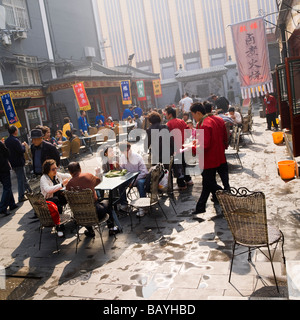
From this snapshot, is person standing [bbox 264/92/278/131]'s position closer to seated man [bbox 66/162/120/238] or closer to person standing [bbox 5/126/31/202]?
person standing [bbox 5/126/31/202]

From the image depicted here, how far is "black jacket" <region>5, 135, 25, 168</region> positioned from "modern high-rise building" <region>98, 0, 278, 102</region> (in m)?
45.4

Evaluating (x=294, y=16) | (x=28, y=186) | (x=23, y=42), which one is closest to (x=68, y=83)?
(x=23, y=42)

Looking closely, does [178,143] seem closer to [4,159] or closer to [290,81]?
[290,81]

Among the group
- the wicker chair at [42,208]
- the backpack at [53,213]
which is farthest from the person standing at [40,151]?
the backpack at [53,213]

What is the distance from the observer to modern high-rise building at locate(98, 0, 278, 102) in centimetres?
5181

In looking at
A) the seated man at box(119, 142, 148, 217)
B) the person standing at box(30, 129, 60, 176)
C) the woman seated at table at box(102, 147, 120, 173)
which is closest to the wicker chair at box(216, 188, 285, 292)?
the seated man at box(119, 142, 148, 217)

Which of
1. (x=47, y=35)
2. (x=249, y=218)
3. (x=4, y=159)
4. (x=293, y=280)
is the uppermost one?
(x=47, y=35)

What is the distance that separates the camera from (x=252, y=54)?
10.8 metres

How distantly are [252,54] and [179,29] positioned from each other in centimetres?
4487

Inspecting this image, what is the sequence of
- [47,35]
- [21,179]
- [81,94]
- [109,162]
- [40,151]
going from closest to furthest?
[109,162] → [40,151] → [21,179] → [81,94] → [47,35]

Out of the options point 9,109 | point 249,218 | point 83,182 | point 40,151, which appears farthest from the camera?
point 9,109

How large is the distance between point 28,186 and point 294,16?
868 cm

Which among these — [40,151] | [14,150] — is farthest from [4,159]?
[40,151]
